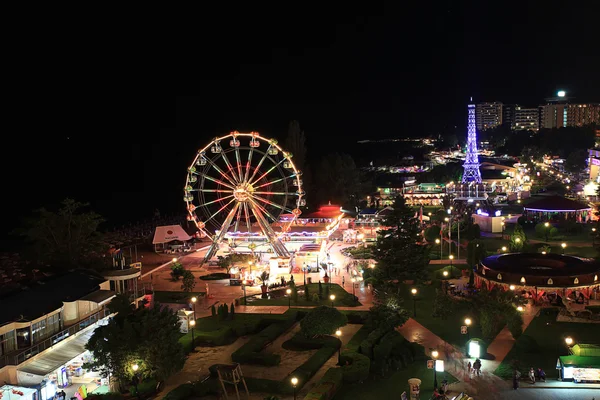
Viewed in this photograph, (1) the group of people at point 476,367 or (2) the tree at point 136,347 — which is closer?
(2) the tree at point 136,347

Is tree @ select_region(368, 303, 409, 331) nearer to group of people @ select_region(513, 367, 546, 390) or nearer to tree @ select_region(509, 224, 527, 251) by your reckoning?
group of people @ select_region(513, 367, 546, 390)

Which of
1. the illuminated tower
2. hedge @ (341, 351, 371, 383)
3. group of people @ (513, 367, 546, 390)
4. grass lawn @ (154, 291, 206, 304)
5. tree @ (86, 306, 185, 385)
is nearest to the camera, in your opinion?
tree @ (86, 306, 185, 385)

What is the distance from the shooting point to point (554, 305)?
108ft

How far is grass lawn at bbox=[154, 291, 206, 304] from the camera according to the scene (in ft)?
120

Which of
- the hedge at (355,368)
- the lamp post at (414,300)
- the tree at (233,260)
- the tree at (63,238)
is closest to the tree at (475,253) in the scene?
the lamp post at (414,300)

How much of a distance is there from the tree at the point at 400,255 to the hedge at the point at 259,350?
8.70 metres

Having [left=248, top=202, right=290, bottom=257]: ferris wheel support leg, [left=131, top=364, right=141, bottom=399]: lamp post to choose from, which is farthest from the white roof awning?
[left=248, top=202, right=290, bottom=257]: ferris wheel support leg

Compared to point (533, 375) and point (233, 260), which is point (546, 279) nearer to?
point (533, 375)

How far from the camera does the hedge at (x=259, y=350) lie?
84.6ft

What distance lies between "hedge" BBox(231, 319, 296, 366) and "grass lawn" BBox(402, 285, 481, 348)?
7718 mm

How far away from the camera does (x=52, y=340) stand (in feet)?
76.4

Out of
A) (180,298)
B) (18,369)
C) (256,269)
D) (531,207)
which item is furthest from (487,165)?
(18,369)

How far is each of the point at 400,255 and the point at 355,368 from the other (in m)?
13.6

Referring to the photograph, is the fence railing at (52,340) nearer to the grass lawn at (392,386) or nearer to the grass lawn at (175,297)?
the grass lawn at (175,297)
